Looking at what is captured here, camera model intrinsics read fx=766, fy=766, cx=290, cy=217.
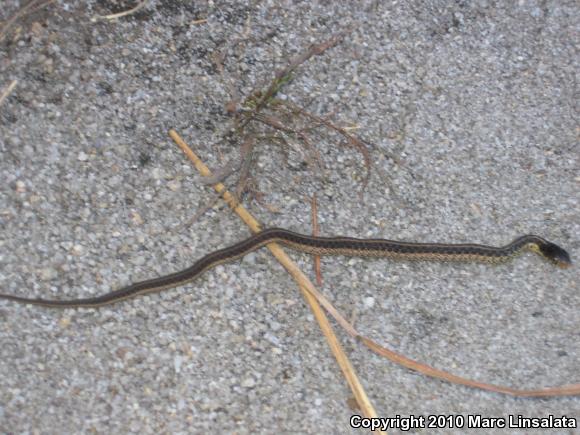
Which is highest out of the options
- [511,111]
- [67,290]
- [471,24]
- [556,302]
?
[471,24]

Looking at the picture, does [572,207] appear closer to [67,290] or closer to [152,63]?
[152,63]

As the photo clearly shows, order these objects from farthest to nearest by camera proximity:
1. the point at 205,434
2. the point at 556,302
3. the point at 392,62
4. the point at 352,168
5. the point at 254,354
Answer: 1. the point at 392,62
2. the point at 352,168
3. the point at 556,302
4. the point at 254,354
5. the point at 205,434

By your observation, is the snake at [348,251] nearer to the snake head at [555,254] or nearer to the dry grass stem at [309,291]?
the snake head at [555,254]

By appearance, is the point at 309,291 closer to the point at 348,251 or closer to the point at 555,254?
the point at 348,251

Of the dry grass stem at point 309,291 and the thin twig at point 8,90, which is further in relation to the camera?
the thin twig at point 8,90

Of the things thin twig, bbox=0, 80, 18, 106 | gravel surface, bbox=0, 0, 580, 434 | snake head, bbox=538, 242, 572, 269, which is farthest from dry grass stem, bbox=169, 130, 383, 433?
snake head, bbox=538, 242, 572, 269

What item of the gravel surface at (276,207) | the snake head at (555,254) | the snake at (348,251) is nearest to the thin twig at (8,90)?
the gravel surface at (276,207)

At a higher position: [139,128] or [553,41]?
[553,41]

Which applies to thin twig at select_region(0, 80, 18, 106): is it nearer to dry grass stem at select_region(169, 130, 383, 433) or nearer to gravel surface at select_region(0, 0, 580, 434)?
gravel surface at select_region(0, 0, 580, 434)

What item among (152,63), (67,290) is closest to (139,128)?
(152,63)
